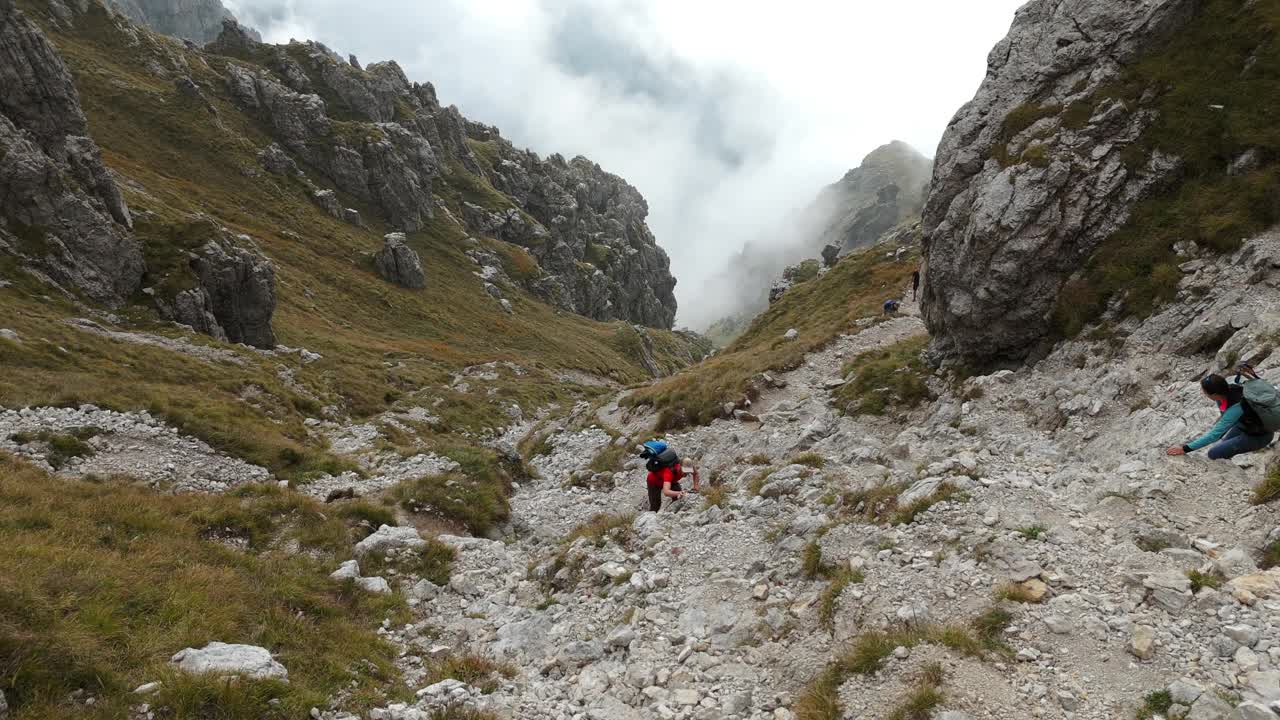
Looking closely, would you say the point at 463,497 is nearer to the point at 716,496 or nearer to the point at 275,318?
the point at 716,496

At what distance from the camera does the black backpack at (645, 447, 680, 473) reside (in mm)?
19125

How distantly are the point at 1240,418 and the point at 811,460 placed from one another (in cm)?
998

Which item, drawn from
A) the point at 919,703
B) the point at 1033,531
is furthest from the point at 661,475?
the point at 919,703

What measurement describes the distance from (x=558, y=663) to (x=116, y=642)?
24.7 ft

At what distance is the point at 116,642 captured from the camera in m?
9.27

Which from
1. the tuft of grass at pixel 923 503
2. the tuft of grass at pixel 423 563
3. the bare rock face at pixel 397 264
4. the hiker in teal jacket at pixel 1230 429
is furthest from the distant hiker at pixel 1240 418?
the bare rock face at pixel 397 264

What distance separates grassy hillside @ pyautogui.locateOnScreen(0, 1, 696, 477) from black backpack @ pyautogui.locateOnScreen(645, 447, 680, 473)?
1681 cm

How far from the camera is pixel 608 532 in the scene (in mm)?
17562

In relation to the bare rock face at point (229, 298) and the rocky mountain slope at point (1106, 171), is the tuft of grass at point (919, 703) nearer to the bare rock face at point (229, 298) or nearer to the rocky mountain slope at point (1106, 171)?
the rocky mountain slope at point (1106, 171)

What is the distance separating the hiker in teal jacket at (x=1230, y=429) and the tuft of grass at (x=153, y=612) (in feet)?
53.8

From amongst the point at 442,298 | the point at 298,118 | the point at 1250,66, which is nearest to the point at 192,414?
the point at 1250,66

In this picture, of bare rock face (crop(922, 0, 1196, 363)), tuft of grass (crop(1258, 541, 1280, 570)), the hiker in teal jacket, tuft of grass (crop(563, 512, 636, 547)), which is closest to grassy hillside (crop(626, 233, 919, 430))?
bare rock face (crop(922, 0, 1196, 363))

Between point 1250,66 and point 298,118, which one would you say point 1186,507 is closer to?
point 1250,66

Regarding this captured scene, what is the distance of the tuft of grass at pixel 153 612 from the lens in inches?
323
